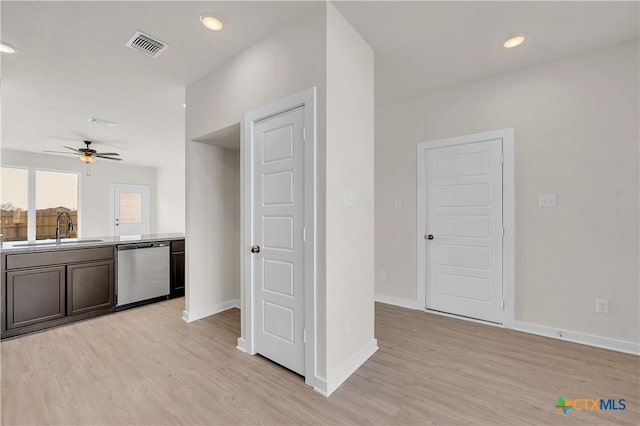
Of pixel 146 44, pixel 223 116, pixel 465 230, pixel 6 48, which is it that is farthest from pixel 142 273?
pixel 465 230

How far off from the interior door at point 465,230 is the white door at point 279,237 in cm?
204

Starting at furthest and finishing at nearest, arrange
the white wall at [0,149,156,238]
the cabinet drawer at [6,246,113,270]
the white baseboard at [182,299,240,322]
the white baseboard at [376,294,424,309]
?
the white wall at [0,149,156,238], the white baseboard at [376,294,424,309], the white baseboard at [182,299,240,322], the cabinet drawer at [6,246,113,270]

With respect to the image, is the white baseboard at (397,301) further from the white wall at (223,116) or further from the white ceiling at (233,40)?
the white ceiling at (233,40)

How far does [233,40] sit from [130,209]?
7.08m

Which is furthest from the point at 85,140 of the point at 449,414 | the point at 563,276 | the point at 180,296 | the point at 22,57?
the point at 563,276

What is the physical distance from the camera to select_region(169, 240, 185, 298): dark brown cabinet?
409 centimetres

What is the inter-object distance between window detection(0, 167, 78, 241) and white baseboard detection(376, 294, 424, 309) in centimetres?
689

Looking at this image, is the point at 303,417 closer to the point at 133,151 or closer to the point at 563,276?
the point at 563,276

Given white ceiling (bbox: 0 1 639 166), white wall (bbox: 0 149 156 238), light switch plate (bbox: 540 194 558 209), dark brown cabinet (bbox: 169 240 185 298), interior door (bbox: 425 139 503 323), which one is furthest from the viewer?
white wall (bbox: 0 149 156 238)

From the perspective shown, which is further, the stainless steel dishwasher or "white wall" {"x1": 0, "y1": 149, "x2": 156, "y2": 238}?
"white wall" {"x1": 0, "y1": 149, "x2": 156, "y2": 238}

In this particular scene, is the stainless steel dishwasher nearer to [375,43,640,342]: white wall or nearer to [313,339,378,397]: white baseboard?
[313,339,378,397]: white baseboard

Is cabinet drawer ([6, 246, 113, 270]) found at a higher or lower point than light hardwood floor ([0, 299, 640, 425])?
higher

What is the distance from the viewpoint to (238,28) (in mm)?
2262

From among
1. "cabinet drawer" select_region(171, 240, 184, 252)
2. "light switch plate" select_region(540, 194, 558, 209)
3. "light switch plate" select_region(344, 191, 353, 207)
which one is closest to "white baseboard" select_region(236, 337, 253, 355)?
"light switch plate" select_region(344, 191, 353, 207)
